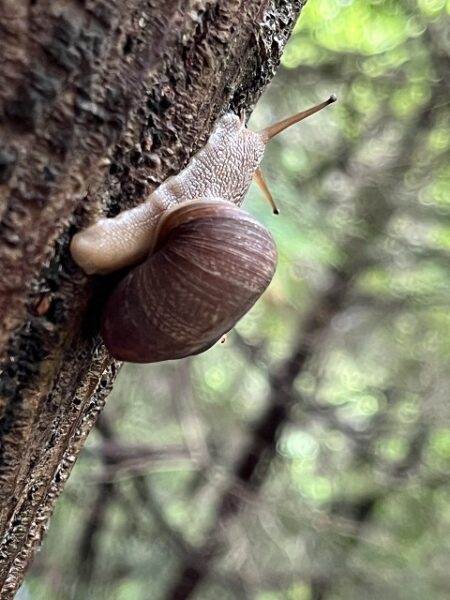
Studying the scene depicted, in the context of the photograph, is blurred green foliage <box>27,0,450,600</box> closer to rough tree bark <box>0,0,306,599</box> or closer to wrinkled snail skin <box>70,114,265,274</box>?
wrinkled snail skin <box>70,114,265,274</box>

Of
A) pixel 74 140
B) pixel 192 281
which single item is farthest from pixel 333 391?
pixel 74 140

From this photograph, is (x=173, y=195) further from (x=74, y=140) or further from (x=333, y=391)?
(x=333, y=391)

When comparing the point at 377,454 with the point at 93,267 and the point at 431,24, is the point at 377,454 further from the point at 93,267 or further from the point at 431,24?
the point at 93,267

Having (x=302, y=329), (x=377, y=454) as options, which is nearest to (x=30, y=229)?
(x=302, y=329)

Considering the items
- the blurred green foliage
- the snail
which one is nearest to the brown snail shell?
the snail

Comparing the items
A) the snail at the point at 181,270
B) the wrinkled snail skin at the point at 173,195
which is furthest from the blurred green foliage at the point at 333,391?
the snail at the point at 181,270

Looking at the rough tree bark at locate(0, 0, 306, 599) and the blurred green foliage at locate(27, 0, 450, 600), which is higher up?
the rough tree bark at locate(0, 0, 306, 599)
